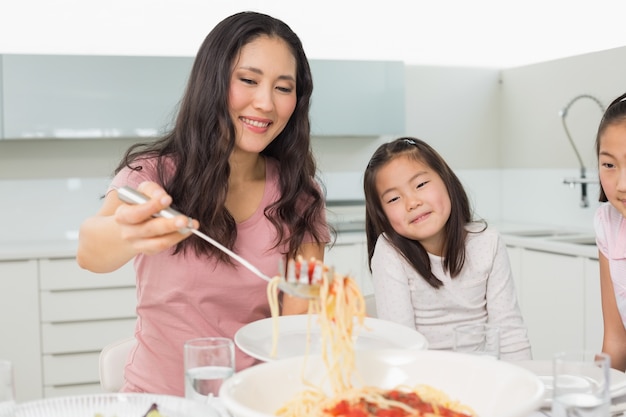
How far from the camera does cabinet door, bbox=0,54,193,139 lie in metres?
3.63

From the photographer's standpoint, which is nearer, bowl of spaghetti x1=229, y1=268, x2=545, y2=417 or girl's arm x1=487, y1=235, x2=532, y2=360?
bowl of spaghetti x1=229, y1=268, x2=545, y2=417

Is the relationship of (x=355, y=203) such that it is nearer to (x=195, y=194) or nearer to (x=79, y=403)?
(x=195, y=194)

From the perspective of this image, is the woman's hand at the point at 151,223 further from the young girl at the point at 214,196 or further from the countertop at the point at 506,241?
the countertop at the point at 506,241

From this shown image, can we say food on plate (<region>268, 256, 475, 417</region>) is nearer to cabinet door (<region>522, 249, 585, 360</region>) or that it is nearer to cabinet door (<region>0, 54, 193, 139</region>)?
cabinet door (<region>522, 249, 585, 360</region>)

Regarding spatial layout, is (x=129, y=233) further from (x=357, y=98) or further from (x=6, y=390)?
(x=357, y=98)

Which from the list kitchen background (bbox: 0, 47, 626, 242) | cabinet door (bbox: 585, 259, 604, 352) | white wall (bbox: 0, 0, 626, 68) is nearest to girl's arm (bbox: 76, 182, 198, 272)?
cabinet door (bbox: 585, 259, 604, 352)

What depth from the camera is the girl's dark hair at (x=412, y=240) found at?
2020 mm

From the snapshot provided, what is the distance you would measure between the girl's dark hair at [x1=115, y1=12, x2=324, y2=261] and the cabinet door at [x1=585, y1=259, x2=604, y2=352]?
183 cm

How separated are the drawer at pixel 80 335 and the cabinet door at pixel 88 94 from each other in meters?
0.94

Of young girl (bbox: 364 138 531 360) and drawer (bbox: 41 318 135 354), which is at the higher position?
young girl (bbox: 364 138 531 360)

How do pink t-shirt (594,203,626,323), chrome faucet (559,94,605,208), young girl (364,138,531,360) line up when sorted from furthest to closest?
chrome faucet (559,94,605,208), young girl (364,138,531,360), pink t-shirt (594,203,626,323)

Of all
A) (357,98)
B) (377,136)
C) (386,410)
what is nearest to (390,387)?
(386,410)

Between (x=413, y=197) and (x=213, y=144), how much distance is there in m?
0.59

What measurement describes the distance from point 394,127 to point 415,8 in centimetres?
90
